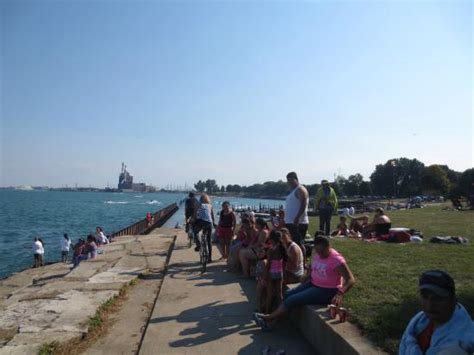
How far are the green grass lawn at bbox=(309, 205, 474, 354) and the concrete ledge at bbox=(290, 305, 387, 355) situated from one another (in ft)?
0.44

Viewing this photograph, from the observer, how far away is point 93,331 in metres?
5.14

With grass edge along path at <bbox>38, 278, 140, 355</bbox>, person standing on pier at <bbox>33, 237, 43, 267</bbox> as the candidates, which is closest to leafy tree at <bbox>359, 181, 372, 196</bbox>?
person standing on pier at <bbox>33, 237, 43, 267</bbox>

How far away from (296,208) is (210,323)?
2.69 metres

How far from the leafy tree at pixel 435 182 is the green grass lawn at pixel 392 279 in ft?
256

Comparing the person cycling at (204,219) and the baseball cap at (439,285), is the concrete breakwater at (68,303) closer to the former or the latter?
the person cycling at (204,219)

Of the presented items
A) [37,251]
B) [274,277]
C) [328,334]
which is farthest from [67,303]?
[37,251]

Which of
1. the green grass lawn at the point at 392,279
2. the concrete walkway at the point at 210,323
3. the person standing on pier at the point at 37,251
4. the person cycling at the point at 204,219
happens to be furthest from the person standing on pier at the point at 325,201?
the person standing on pier at the point at 37,251

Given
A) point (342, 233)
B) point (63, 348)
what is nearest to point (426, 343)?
→ point (63, 348)

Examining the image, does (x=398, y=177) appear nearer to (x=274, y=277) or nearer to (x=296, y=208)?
(x=296, y=208)

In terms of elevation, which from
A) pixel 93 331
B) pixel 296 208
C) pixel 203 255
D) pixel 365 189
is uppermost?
pixel 365 189

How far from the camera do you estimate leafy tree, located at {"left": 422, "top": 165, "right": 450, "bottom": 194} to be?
264 ft

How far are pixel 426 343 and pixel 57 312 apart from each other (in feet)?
16.2

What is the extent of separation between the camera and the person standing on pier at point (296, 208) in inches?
277

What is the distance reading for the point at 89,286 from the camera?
24.3 feet
